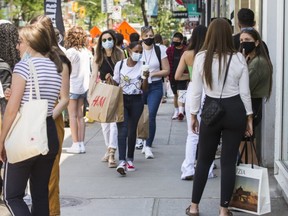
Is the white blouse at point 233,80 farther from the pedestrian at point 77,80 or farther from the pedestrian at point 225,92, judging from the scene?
the pedestrian at point 77,80

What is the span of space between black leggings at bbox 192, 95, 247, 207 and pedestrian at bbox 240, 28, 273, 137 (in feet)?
2.98

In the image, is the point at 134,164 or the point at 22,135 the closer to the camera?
the point at 22,135

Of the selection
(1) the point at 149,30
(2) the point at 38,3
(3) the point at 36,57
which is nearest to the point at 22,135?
(3) the point at 36,57

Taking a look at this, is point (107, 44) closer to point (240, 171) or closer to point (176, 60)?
point (240, 171)

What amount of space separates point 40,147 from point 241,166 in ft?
7.23

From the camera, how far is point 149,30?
9.70 meters

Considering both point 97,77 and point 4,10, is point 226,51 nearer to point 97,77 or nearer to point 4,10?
point 97,77

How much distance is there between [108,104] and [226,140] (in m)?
2.52

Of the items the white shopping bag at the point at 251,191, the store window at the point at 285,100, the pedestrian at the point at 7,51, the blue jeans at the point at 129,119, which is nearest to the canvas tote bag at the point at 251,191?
the white shopping bag at the point at 251,191

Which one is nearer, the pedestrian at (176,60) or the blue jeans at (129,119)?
the blue jeans at (129,119)

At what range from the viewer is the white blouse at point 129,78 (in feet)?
27.1

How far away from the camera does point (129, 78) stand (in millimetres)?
8297

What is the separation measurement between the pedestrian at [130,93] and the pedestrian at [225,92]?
2.37 meters

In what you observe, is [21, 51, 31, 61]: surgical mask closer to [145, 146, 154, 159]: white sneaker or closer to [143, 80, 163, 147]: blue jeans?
[143, 80, 163, 147]: blue jeans
